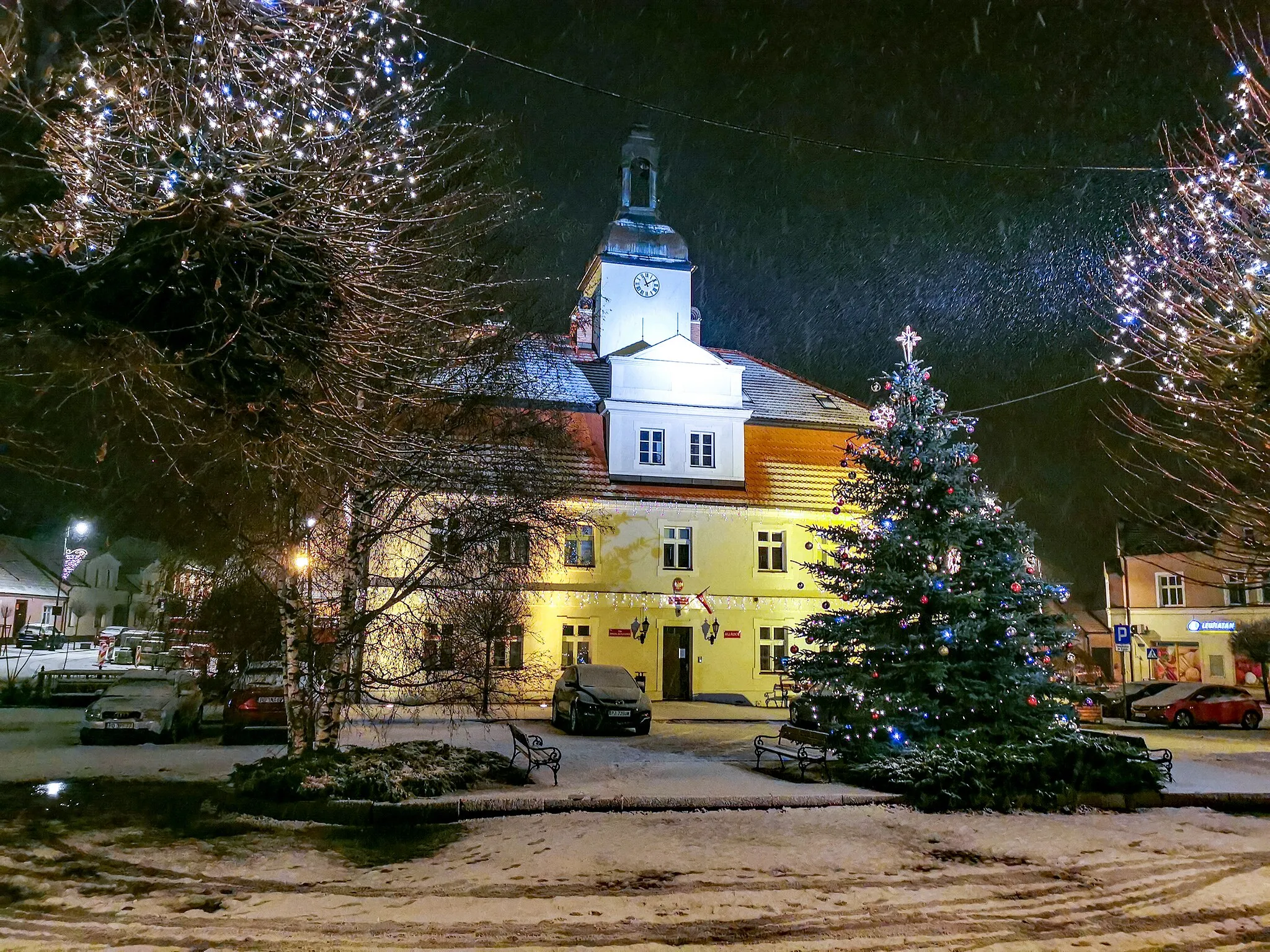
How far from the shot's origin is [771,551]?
32438mm

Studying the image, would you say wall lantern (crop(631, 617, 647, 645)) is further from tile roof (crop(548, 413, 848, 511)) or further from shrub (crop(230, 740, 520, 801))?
shrub (crop(230, 740, 520, 801))

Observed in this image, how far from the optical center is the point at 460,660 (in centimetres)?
1391

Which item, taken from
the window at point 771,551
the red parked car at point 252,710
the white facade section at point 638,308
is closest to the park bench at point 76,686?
the red parked car at point 252,710

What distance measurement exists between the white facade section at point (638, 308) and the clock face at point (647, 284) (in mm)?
38

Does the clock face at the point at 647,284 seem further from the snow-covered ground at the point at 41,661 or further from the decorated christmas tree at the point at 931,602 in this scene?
the snow-covered ground at the point at 41,661

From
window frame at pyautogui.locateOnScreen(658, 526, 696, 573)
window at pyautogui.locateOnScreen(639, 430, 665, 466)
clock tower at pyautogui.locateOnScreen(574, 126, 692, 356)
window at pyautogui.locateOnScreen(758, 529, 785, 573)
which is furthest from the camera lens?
clock tower at pyautogui.locateOnScreen(574, 126, 692, 356)

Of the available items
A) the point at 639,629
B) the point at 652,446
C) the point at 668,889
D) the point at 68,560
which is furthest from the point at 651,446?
the point at 68,560

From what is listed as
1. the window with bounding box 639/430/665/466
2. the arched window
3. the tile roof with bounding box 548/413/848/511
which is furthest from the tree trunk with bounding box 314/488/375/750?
the arched window

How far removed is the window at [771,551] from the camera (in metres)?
32.4

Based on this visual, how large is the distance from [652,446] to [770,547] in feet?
18.8

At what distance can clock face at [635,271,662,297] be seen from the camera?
125 ft

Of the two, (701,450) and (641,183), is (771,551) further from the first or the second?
(641,183)

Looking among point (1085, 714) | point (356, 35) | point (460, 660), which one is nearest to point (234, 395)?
point (356, 35)

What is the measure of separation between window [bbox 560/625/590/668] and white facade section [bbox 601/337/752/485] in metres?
5.53
